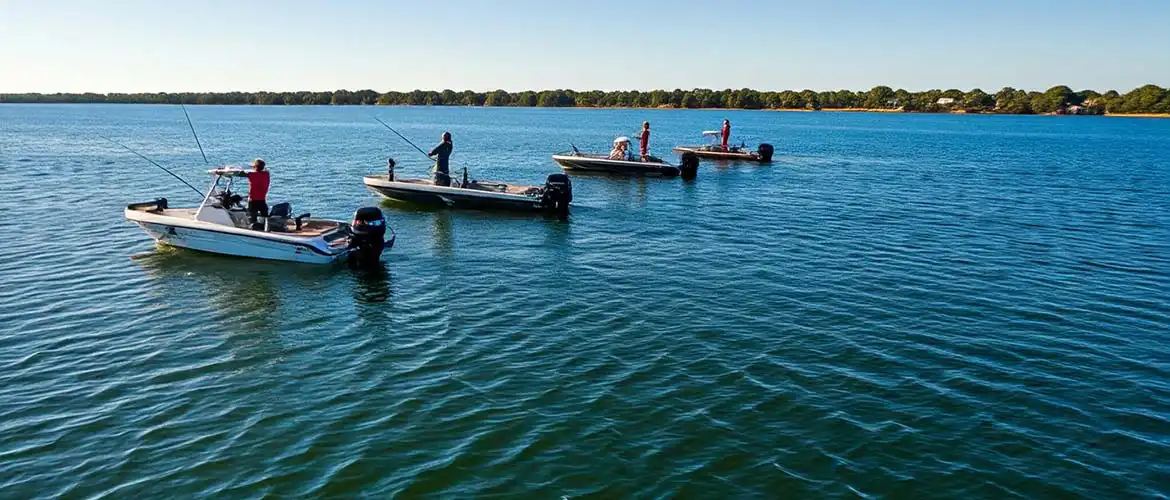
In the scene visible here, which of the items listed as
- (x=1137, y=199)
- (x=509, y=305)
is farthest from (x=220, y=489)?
(x=1137, y=199)

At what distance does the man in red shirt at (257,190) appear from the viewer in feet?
59.7

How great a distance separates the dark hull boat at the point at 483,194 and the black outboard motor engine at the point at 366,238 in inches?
347

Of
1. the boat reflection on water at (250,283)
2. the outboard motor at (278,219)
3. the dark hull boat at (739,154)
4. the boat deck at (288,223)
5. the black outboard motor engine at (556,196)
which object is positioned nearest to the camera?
the boat reflection on water at (250,283)

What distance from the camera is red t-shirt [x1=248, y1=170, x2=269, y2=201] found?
18.2m

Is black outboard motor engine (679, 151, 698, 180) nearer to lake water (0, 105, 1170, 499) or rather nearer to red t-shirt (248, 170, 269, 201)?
lake water (0, 105, 1170, 499)

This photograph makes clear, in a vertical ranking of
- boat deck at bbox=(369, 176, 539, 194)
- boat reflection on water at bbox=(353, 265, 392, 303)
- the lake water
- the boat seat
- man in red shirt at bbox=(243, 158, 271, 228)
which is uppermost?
man in red shirt at bbox=(243, 158, 271, 228)

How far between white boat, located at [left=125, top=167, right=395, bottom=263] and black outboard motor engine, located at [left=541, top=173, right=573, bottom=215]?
7.99 meters

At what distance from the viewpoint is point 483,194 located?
26938mm

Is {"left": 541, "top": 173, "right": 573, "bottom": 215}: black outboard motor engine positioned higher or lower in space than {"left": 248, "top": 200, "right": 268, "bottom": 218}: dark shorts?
lower

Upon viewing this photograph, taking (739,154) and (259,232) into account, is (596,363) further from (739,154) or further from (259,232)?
(739,154)

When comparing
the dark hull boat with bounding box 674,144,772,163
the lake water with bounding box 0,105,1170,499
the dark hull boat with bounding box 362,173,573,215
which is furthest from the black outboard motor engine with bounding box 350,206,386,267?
the dark hull boat with bounding box 674,144,772,163

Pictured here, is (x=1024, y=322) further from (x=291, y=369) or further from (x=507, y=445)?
(x=291, y=369)

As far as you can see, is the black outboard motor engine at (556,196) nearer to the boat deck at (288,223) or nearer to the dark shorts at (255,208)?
the boat deck at (288,223)

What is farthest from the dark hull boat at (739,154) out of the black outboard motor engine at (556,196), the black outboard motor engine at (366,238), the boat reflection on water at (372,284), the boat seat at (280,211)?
the boat reflection on water at (372,284)
